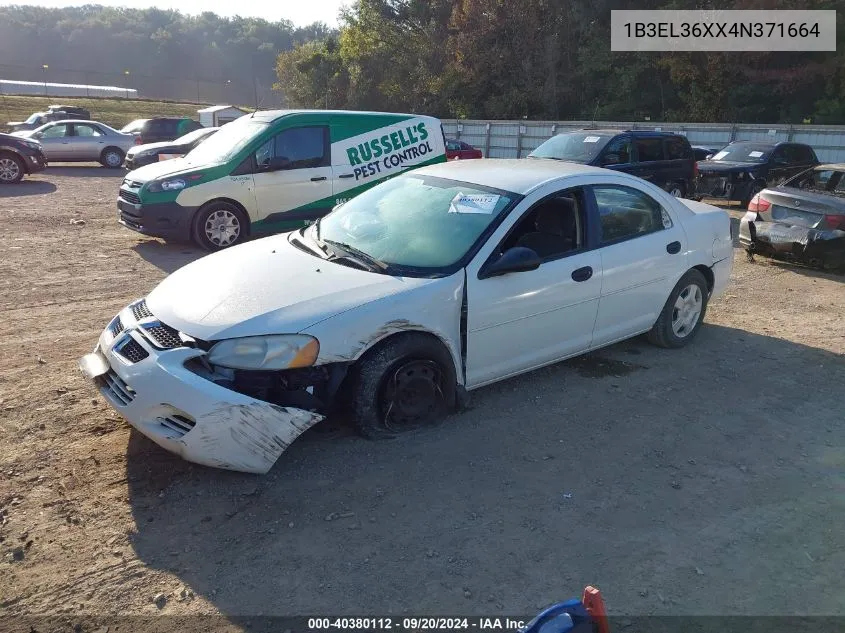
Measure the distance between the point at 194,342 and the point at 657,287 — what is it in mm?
3594

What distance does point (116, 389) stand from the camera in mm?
3750

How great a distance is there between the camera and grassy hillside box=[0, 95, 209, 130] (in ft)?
119

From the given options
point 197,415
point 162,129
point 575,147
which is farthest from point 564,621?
point 162,129

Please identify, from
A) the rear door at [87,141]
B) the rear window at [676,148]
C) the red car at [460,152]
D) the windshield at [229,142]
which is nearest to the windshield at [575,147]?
the rear window at [676,148]

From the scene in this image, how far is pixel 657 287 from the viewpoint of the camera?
216 inches

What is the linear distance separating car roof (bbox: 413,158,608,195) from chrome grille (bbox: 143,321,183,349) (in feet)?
7.51

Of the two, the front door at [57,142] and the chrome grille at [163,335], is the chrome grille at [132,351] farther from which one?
the front door at [57,142]

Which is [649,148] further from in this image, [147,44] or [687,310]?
[147,44]

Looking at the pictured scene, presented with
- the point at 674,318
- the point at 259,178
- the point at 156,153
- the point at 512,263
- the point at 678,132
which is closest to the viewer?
the point at 512,263

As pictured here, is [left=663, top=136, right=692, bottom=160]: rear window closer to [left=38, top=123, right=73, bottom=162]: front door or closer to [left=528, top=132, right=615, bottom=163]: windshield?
[left=528, top=132, right=615, bottom=163]: windshield

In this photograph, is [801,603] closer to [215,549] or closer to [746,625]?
[746,625]

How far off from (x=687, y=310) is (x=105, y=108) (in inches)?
1782

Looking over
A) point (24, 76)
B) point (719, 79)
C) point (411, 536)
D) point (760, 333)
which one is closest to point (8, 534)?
point (411, 536)

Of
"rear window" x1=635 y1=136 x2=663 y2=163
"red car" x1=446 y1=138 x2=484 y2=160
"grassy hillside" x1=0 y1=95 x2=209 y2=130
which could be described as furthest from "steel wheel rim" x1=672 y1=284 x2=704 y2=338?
"grassy hillside" x1=0 y1=95 x2=209 y2=130
